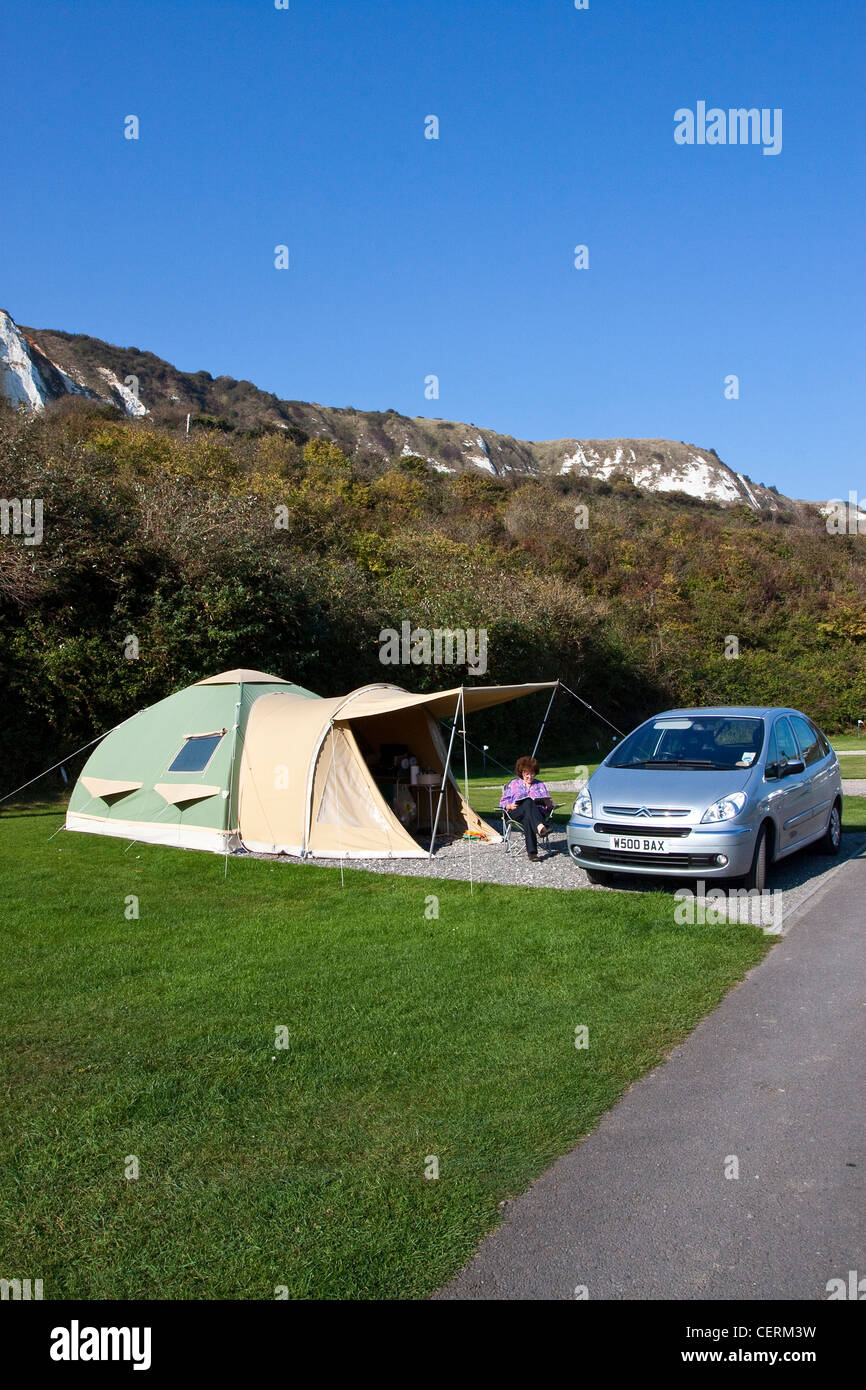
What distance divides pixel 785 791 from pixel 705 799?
1318 mm

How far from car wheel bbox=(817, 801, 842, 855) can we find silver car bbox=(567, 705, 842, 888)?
0.85 feet

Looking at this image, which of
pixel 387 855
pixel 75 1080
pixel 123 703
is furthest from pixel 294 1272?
pixel 123 703

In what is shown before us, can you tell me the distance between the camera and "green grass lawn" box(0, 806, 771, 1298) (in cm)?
351

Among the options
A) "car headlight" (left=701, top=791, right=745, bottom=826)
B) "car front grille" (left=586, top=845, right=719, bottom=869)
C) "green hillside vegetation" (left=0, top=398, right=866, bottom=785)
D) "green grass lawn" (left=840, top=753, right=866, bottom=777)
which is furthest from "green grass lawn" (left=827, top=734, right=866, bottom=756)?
"car front grille" (left=586, top=845, right=719, bottom=869)

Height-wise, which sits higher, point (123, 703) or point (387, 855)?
point (123, 703)

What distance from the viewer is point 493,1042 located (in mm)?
5496

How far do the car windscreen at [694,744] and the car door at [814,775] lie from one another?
913 millimetres

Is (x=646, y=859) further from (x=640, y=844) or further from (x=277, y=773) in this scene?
(x=277, y=773)

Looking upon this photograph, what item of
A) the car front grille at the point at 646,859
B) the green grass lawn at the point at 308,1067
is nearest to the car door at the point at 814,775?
the car front grille at the point at 646,859

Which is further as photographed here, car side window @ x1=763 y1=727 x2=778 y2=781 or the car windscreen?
the car windscreen

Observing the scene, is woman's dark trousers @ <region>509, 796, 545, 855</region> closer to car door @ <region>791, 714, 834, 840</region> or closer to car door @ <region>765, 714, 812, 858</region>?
car door @ <region>765, 714, 812, 858</region>

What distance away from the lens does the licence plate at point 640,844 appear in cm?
891
